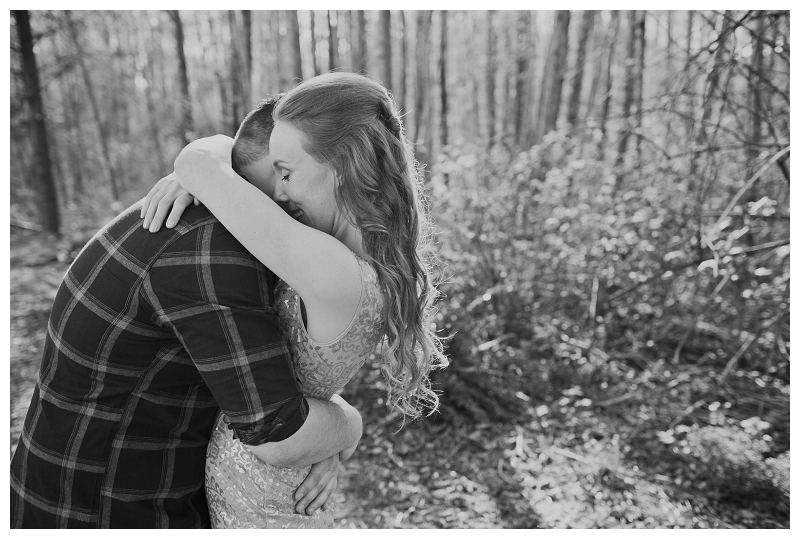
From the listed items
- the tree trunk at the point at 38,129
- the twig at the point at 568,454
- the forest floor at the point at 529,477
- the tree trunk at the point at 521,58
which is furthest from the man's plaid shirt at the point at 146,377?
the tree trunk at the point at 521,58

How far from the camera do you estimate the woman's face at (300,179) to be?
52.2 inches

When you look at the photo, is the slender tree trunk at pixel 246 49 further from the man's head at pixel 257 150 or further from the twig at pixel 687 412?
the man's head at pixel 257 150

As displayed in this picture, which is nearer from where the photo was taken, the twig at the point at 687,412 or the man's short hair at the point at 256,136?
the man's short hair at the point at 256,136

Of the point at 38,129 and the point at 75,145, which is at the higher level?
the point at 38,129

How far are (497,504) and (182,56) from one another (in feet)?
37.9

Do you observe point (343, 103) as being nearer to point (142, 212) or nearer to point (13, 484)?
point (142, 212)

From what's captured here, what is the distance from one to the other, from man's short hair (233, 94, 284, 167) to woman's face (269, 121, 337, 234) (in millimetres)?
95

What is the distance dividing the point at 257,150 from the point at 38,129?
29.6 ft

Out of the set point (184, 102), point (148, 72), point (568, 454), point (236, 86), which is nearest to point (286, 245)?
point (568, 454)

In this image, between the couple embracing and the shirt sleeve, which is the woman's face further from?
the shirt sleeve

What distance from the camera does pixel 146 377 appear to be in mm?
1259

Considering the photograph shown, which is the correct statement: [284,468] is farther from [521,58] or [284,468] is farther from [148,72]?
[148,72]

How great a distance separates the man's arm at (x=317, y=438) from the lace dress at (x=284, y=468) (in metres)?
0.05

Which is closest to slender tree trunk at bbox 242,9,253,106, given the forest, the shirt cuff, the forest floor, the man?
the forest
